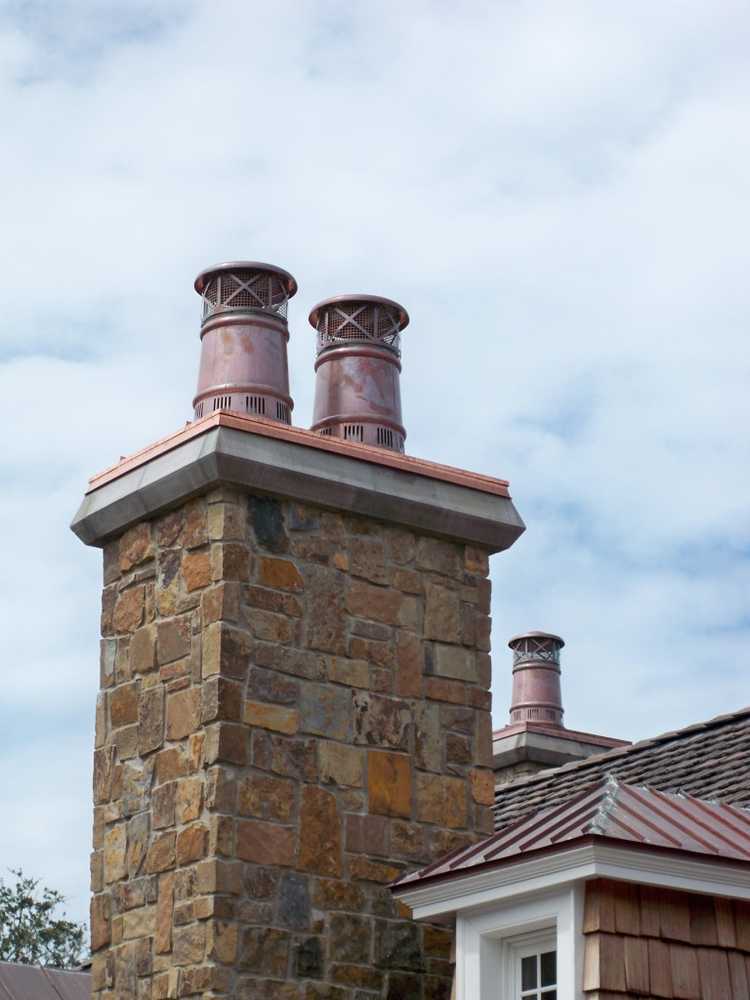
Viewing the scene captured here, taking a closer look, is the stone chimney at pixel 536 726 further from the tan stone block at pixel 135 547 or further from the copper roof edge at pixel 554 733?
the tan stone block at pixel 135 547

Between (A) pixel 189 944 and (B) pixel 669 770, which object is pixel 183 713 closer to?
(A) pixel 189 944

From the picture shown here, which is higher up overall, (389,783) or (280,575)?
(280,575)

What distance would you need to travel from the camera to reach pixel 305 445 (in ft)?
32.7

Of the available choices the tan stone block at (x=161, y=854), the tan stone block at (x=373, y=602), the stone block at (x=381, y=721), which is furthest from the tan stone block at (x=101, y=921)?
the tan stone block at (x=373, y=602)

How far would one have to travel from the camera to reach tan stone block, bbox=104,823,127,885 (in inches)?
387

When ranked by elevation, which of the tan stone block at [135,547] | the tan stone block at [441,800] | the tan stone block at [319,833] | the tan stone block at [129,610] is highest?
the tan stone block at [135,547]

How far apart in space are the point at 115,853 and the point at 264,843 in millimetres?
1006

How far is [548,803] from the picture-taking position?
12.8 metres

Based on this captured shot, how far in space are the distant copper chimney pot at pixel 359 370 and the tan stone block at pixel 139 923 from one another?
8.88 feet

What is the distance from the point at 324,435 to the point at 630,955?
327cm

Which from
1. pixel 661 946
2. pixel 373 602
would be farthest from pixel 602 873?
pixel 373 602

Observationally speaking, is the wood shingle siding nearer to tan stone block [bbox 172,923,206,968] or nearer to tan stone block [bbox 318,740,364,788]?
tan stone block [bbox 318,740,364,788]

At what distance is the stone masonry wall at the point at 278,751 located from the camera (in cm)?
926

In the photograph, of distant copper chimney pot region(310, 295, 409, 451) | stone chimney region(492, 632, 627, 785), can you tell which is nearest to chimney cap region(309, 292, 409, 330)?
distant copper chimney pot region(310, 295, 409, 451)
